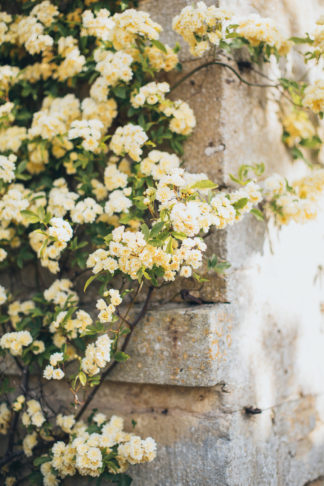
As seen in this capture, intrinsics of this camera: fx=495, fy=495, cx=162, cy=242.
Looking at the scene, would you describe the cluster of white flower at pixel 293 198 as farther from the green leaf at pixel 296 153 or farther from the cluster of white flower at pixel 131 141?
the cluster of white flower at pixel 131 141

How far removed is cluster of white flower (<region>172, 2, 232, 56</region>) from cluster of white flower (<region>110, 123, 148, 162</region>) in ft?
1.23

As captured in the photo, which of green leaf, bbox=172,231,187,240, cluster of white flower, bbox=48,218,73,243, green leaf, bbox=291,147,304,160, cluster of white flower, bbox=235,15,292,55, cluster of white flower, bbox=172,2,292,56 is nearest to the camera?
green leaf, bbox=172,231,187,240

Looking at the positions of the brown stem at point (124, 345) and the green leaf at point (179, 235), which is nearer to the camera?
the green leaf at point (179, 235)

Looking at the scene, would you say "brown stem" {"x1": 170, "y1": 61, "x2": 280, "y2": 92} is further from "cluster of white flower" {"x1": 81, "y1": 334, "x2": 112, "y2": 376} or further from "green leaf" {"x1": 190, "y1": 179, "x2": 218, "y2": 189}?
"cluster of white flower" {"x1": 81, "y1": 334, "x2": 112, "y2": 376}

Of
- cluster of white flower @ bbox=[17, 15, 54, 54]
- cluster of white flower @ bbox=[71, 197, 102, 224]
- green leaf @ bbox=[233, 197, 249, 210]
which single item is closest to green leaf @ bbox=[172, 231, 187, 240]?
green leaf @ bbox=[233, 197, 249, 210]

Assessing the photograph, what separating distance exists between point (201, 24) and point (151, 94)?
0.32 meters

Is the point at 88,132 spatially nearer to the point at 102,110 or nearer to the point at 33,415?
the point at 102,110

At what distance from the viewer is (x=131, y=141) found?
6.40 ft

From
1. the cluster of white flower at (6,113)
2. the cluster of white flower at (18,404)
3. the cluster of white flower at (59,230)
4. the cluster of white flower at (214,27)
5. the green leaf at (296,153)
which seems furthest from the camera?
the green leaf at (296,153)

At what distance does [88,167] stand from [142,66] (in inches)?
19.0

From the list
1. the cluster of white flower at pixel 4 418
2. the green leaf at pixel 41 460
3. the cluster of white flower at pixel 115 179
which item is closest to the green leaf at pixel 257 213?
the cluster of white flower at pixel 115 179

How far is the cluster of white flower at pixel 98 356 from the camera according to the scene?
1799 millimetres

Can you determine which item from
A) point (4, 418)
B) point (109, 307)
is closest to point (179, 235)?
point (109, 307)

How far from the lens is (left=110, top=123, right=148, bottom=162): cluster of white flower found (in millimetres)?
1936
